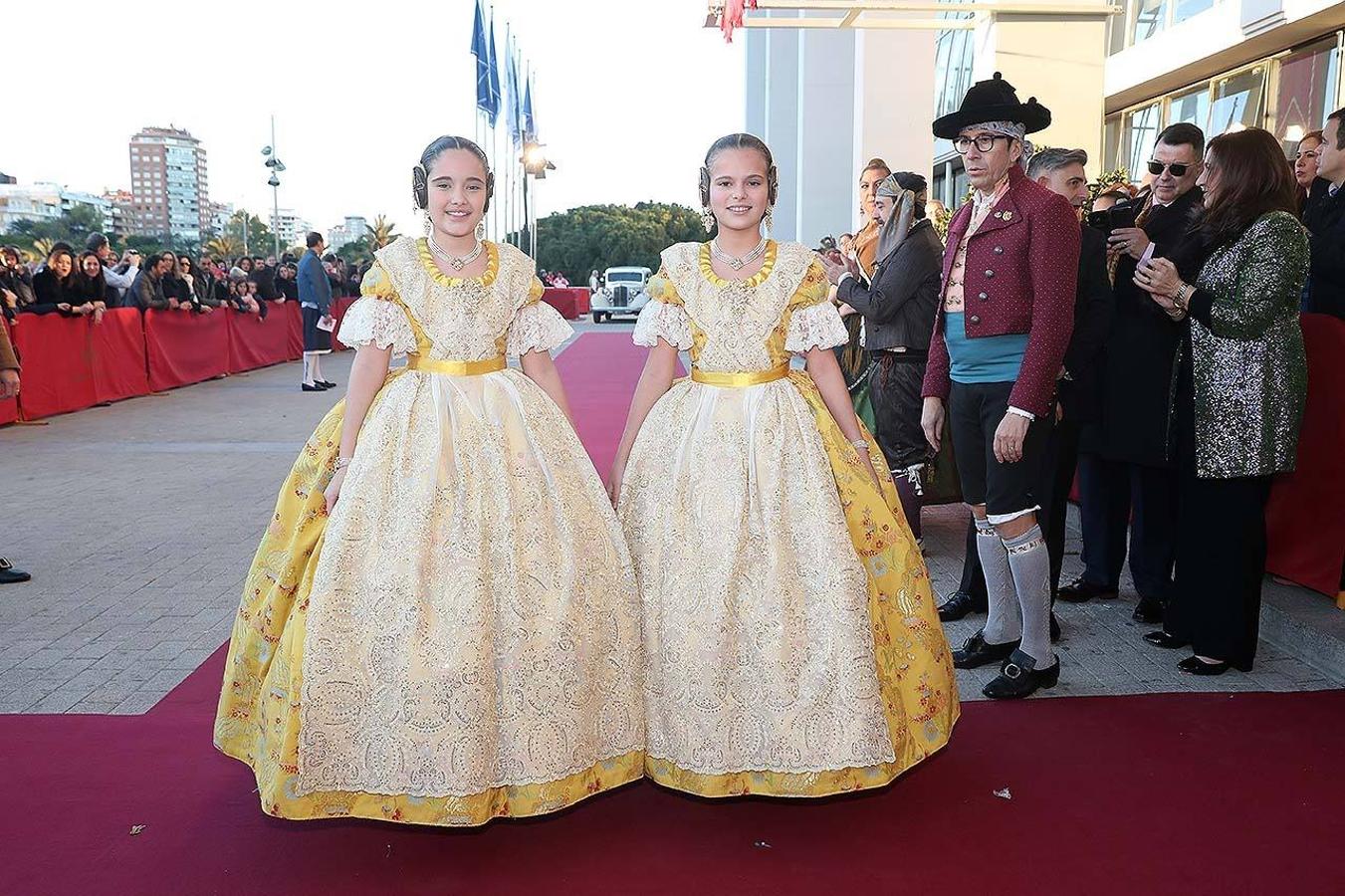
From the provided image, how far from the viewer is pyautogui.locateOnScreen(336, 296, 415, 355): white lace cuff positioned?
2809 mm

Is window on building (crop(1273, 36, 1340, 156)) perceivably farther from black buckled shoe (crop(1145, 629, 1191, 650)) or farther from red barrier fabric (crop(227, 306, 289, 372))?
red barrier fabric (crop(227, 306, 289, 372))

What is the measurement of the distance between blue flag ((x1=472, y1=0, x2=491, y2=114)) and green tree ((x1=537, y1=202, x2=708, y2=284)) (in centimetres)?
3094

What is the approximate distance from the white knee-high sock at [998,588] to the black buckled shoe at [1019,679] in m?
0.17

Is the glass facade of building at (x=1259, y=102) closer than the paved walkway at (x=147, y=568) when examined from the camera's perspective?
No

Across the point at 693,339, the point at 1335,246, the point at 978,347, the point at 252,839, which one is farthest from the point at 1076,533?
the point at 252,839

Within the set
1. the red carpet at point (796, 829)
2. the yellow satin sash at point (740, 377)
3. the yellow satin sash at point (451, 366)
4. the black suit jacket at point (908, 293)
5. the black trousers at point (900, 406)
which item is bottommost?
the red carpet at point (796, 829)

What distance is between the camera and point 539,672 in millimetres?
2535

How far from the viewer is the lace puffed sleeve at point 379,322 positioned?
2809 millimetres

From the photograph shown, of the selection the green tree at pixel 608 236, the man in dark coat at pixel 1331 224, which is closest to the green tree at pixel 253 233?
the green tree at pixel 608 236

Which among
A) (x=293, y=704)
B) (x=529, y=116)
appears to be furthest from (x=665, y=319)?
(x=529, y=116)

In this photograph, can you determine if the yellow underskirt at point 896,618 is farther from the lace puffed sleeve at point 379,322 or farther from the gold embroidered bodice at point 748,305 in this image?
the lace puffed sleeve at point 379,322

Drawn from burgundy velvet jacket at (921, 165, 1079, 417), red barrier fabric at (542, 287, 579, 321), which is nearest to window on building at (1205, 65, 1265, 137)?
burgundy velvet jacket at (921, 165, 1079, 417)

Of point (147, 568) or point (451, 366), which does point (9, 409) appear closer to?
point (147, 568)

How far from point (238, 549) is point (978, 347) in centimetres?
389
